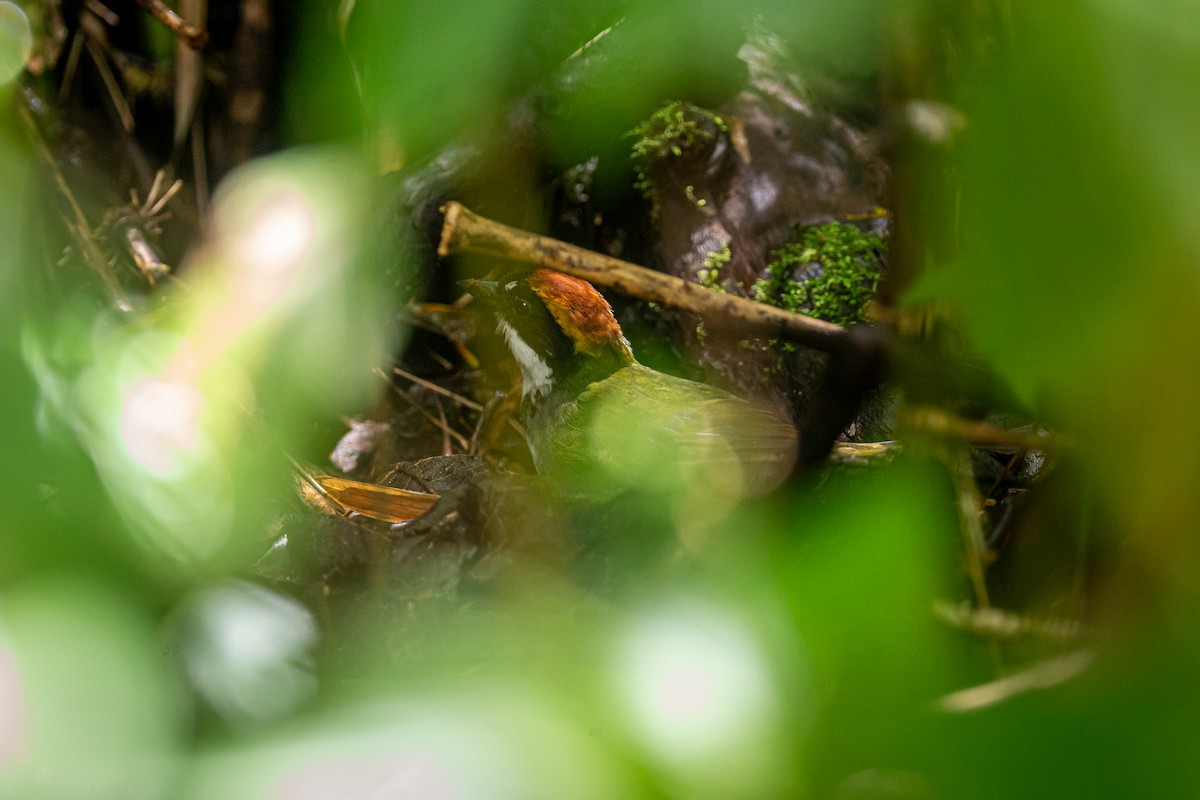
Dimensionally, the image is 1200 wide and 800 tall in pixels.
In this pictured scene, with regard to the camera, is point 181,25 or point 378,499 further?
point 181,25

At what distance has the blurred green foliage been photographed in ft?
1.50

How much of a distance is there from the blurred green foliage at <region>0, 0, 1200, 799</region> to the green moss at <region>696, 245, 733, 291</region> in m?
1.17

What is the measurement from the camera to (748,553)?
59 cm

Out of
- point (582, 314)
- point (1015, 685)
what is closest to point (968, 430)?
point (1015, 685)

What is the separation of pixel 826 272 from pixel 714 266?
11.3 inches

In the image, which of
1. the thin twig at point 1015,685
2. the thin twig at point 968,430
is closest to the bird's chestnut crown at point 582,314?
the thin twig at point 968,430

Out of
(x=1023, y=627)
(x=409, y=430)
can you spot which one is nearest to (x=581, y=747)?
(x=1023, y=627)

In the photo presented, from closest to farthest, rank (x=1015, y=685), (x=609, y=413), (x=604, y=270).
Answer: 1. (x=1015, y=685)
2. (x=604, y=270)
3. (x=609, y=413)

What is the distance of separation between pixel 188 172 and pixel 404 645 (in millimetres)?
1751

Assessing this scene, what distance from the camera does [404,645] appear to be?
2.24 feet

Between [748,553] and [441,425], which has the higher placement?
[748,553]

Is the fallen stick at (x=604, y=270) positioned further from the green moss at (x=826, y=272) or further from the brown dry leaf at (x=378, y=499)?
the green moss at (x=826, y=272)

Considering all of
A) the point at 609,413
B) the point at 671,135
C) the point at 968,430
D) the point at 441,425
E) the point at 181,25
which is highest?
the point at 181,25

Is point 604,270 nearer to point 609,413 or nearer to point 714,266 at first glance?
point 609,413
